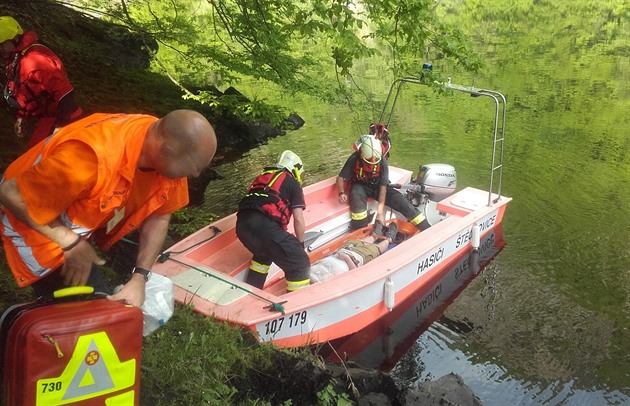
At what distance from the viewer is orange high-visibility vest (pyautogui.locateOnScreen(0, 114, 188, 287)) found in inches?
78.7

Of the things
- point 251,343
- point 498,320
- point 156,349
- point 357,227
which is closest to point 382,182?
point 357,227

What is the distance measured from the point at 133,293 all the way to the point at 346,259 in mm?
3635

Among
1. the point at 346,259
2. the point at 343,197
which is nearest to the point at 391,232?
the point at 343,197

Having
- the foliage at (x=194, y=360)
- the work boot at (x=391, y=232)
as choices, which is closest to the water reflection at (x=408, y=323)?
the work boot at (x=391, y=232)

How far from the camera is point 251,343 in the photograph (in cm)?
399

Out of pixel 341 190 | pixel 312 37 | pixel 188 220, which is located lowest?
pixel 188 220

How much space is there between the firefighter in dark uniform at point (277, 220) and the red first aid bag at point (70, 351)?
113 inches

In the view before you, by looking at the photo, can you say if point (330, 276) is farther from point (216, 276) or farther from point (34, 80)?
point (34, 80)

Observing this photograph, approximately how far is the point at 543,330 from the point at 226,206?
490 cm

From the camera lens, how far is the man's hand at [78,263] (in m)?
2.12

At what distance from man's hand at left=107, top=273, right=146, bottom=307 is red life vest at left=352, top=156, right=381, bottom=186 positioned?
4.80m

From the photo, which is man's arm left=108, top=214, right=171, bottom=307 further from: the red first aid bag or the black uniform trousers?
the black uniform trousers

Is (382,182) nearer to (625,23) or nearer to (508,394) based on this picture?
(508,394)

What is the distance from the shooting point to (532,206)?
884 cm
